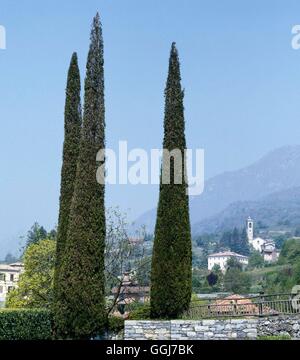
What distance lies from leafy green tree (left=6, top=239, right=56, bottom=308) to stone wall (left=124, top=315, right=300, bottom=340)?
1035cm

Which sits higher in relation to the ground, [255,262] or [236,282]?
[255,262]

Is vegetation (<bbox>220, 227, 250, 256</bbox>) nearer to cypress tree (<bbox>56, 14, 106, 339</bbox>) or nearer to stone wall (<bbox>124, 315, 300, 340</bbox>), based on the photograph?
stone wall (<bbox>124, 315, 300, 340</bbox>)

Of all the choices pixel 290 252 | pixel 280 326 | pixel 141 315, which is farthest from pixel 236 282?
pixel 280 326

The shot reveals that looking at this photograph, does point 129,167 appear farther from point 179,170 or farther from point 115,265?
point 115,265

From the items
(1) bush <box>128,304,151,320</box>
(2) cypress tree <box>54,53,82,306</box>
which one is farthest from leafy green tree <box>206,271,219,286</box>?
(2) cypress tree <box>54,53,82,306</box>

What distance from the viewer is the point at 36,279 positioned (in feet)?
84.0

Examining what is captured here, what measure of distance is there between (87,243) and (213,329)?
395cm

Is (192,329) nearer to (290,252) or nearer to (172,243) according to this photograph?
(172,243)

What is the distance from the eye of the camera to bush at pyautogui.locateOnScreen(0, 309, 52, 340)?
1506 centimetres

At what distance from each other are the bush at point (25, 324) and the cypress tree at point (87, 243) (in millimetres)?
570

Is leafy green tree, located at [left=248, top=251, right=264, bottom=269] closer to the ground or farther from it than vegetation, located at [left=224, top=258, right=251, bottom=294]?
farther from it

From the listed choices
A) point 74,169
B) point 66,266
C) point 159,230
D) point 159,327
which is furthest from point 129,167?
point 159,327

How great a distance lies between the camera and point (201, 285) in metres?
78.8

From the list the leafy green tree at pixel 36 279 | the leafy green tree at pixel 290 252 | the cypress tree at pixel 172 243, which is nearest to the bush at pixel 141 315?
the cypress tree at pixel 172 243
